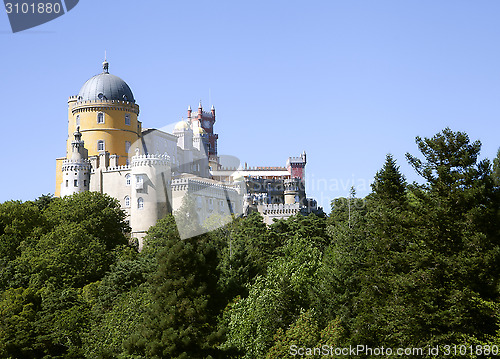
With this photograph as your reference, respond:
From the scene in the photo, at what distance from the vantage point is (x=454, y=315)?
1259 inches

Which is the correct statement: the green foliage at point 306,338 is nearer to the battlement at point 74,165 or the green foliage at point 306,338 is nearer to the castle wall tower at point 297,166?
the battlement at point 74,165

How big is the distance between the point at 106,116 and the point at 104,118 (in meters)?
0.32

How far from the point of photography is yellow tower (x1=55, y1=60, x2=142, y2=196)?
86812 mm

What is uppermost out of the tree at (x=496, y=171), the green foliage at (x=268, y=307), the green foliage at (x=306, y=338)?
the tree at (x=496, y=171)

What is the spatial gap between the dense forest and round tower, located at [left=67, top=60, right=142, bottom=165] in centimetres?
2277

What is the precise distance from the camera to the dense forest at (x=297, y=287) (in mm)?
32750

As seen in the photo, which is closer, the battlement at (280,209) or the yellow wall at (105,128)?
the battlement at (280,209)

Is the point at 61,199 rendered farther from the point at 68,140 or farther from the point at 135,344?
the point at 135,344

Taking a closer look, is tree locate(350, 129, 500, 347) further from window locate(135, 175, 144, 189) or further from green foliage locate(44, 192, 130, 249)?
window locate(135, 175, 144, 189)

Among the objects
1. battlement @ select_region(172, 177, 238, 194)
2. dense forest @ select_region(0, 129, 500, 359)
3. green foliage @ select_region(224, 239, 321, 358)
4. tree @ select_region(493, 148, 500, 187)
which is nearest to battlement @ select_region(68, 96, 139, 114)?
battlement @ select_region(172, 177, 238, 194)

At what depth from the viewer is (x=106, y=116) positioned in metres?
87.1

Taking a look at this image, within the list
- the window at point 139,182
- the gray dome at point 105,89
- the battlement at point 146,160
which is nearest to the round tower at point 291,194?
the battlement at point 146,160

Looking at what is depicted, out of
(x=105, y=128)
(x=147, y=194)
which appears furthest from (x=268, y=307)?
(x=105, y=128)

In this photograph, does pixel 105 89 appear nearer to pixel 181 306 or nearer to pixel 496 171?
pixel 181 306
